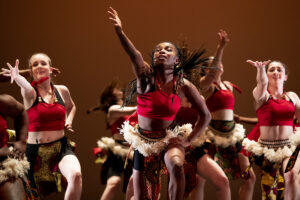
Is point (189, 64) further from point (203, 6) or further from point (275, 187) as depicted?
point (203, 6)

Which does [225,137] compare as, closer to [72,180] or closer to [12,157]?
[72,180]

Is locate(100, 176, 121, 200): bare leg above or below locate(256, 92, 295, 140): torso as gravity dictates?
below

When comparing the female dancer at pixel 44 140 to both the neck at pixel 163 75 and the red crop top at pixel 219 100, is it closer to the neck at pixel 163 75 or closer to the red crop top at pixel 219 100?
the neck at pixel 163 75

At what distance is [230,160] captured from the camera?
543 cm

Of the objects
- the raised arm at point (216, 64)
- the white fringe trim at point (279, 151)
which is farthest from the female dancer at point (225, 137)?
the white fringe trim at point (279, 151)

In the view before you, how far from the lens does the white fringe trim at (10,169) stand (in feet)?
11.8

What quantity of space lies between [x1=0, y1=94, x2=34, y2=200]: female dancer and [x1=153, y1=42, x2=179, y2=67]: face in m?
1.24

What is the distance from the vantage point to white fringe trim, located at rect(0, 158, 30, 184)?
3.59m

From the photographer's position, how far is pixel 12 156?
3867 millimetres

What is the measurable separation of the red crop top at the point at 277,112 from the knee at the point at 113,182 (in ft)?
6.56

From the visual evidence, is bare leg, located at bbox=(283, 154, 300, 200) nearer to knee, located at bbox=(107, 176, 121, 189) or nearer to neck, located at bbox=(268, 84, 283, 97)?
neck, located at bbox=(268, 84, 283, 97)

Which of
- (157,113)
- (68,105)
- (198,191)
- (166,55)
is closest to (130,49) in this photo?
(166,55)

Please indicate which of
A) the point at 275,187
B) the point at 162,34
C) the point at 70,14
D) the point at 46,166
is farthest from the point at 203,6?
the point at 46,166

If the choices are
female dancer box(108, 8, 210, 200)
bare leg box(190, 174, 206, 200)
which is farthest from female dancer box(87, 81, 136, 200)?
female dancer box(108, 8, 210, 200)
